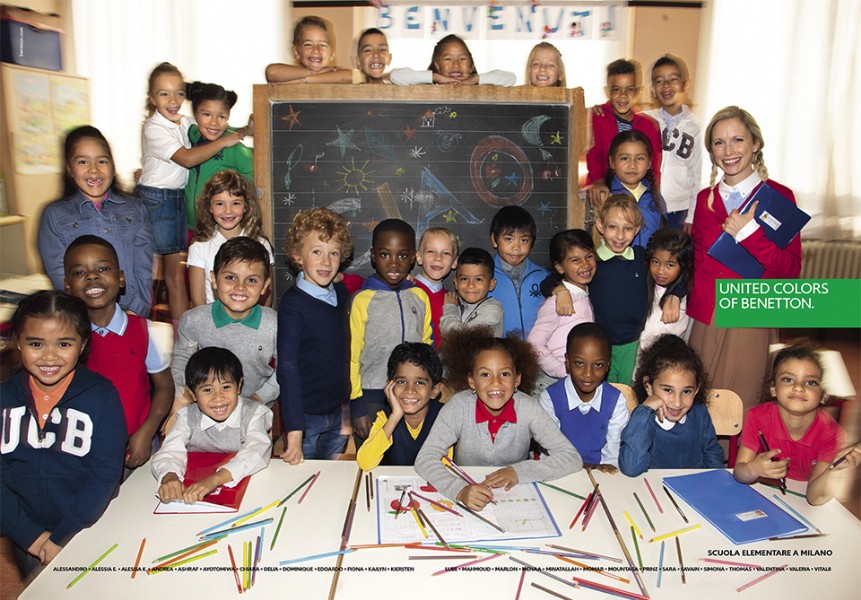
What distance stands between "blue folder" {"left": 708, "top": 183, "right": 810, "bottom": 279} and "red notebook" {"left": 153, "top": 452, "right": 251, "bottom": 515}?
1938mm

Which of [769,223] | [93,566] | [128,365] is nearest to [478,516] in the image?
[93,566]

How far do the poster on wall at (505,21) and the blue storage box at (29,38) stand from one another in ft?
6.05

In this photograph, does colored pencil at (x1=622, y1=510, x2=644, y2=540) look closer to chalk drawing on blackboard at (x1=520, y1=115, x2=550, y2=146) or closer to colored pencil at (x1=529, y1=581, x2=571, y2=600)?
colored pencil at (x1=529, y1=581, x2=571, y2=600)

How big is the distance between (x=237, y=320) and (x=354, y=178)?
947mm

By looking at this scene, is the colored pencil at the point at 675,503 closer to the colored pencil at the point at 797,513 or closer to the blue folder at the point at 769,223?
the colored pencil at the point at 797,513

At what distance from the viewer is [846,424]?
2174mm

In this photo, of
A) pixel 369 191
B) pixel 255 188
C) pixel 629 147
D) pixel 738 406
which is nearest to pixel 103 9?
pixel 255 188

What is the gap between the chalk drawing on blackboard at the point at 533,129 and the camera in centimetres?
287

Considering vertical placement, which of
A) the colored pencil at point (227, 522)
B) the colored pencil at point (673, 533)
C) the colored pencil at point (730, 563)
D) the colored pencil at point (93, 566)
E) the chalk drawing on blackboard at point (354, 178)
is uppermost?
the chalk drawing on blackboard at point (354, 178)

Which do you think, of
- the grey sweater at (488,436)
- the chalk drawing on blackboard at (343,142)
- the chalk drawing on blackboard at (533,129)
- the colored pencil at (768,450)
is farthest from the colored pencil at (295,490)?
the chalk drawing on blackboard at (533,129)

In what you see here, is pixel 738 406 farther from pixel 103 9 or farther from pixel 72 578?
pixel 103 9

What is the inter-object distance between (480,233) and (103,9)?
2.56 m

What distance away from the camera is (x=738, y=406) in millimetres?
2127

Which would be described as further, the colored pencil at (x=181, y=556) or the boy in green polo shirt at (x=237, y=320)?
the boy in green polo shirt at (x=237, y=320)
